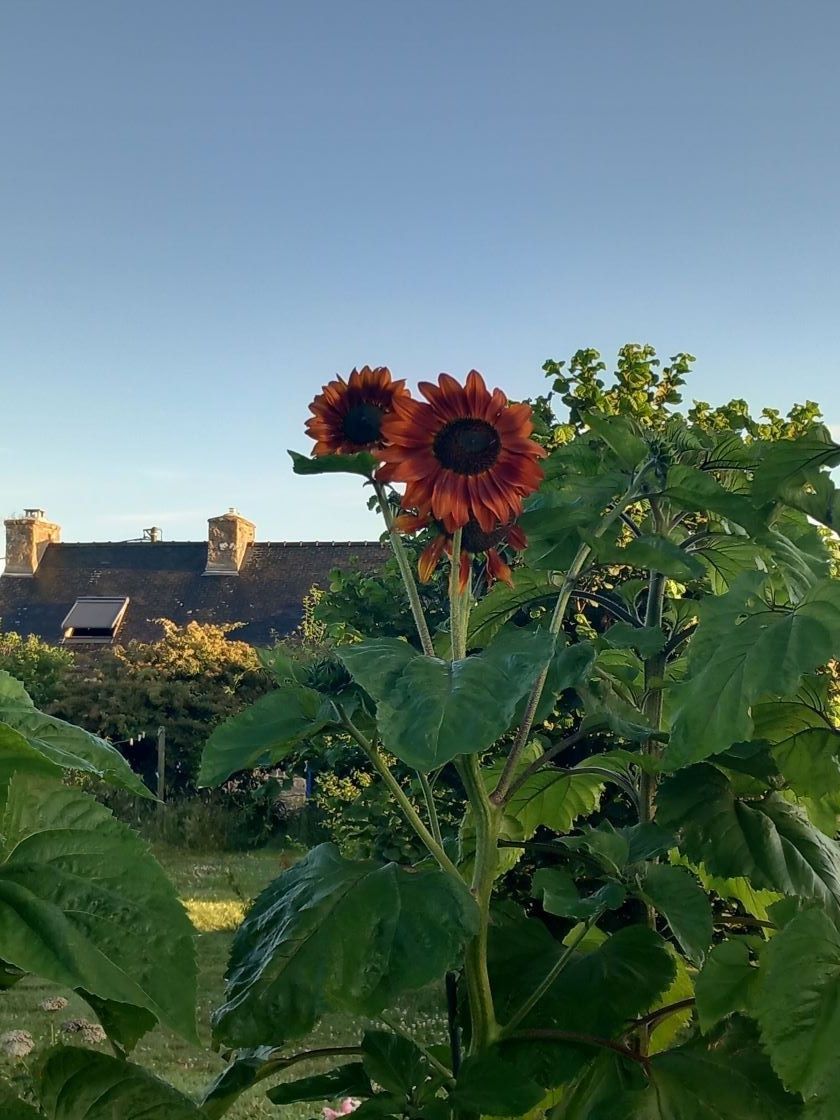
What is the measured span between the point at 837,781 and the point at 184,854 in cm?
1032

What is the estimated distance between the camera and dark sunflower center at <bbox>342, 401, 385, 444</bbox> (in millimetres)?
1335

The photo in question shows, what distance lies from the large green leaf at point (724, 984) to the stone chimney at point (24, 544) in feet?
85.9

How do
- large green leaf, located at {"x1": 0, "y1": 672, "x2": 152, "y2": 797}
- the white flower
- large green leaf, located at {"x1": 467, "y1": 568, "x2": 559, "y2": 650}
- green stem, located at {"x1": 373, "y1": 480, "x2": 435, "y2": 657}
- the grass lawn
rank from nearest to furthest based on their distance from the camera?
large green leaf, located at {"x1": 0, "y1": 672, "x2": 152, "y2": 797}, green stem, located at {"x1": 373, "y1": 480, "x2": 435, "y2": 657}, large green leaf, located at {"x1": 467, "y1": 568, "x2": 559, "y2": 650}, the white flower, the grass lawn

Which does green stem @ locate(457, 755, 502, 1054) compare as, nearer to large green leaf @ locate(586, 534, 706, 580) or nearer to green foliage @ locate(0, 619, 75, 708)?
large green leaf @ locate(586, 534, 706, 580)

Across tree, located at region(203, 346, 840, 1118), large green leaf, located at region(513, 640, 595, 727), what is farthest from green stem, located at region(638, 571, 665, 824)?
large green leaf, located at region(513, 640, 595, 727)

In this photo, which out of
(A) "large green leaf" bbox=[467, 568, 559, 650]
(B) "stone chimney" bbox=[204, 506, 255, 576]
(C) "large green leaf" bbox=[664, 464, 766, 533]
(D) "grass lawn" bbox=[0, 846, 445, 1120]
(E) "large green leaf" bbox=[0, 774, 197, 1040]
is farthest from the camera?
(B) "stone chimney" bbox=[204, 506, 255, 576]

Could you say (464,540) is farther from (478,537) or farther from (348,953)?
(348,953)

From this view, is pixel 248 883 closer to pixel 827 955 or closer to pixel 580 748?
pixel 580 748

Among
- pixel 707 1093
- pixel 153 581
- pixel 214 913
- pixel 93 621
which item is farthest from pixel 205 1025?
pixel 153 581

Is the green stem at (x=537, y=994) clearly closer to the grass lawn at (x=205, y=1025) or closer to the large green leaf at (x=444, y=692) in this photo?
the large green leaf at (x=444, y=692)

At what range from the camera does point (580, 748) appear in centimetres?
541

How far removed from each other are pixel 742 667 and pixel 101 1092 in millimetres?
707

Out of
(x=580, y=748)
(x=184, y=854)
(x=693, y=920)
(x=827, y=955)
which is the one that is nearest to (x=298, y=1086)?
(x=693, y=920)

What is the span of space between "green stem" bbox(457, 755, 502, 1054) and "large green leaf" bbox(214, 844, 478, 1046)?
0.23 feet
